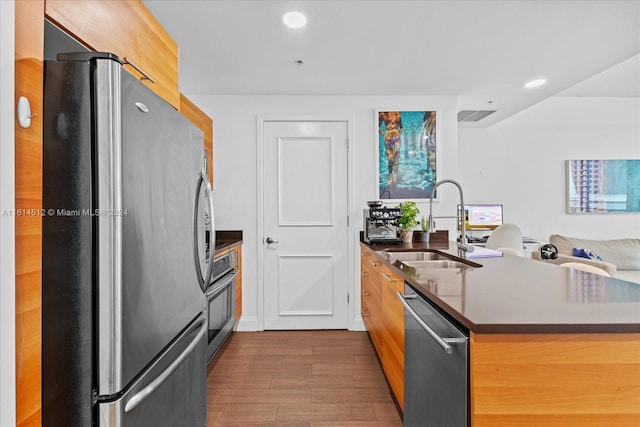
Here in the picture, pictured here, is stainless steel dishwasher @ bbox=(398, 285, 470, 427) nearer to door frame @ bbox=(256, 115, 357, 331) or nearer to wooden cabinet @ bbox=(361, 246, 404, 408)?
wooden cabinet @ bbox=(361, 246, 404, 408)

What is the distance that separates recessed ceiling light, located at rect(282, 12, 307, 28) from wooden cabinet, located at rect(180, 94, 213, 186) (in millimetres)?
939

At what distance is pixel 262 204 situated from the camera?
3.32 m

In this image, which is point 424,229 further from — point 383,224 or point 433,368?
point 433,368

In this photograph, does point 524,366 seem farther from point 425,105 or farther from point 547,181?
point 547,181

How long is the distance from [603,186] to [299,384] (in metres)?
5.05

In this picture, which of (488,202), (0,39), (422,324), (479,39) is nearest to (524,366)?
(422,324)

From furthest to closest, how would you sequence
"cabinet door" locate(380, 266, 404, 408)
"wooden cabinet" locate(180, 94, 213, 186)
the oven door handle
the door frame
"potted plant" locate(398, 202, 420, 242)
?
the door frame → "potted plant" locate(398, 202, 420, 242) → "wooden cabinet" locate(180, 94, 213, 186) → the oven door handle → "cabinet door" locate(380, 266, 404, 408)

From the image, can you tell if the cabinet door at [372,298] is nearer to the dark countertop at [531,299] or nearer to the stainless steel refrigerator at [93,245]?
the dark countertop at [531,299]

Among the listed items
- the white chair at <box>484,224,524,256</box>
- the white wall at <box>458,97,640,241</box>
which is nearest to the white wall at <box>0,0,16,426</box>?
the white chair at <box>484,224,524,256</box>

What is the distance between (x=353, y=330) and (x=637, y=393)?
8.72 ft

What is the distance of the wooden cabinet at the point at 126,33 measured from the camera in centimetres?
101

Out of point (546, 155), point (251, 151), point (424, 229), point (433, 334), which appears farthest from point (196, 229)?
point (546, 155)

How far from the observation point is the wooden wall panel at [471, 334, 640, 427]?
31.1 inches

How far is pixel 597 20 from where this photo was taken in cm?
206
